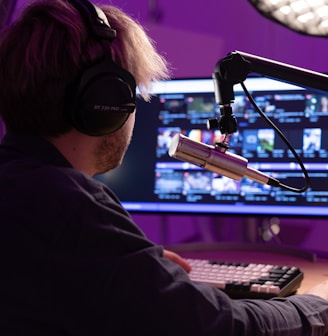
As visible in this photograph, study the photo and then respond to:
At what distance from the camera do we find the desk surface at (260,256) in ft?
4.40

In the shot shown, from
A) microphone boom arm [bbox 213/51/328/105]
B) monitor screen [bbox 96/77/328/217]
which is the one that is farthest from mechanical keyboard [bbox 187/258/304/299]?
microphone boom arm [bbox 213/51/328/105]

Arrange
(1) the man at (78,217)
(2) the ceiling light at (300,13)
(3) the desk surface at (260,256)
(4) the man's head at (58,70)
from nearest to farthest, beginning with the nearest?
(1) the man at (78,217) → (4) the man's head at (58,70) → (2) the ceiling light at (300,13) → (3) the desk surface at (260,256)

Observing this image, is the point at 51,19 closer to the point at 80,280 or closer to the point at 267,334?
the point at 80,280

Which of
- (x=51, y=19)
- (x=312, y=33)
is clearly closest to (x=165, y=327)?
(x=51, y=19)

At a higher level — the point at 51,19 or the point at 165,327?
the point at 51,19

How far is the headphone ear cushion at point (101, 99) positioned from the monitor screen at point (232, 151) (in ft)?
2.00

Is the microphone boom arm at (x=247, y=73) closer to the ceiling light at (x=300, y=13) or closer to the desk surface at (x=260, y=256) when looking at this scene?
the ceiling light at (x=300, y=13)

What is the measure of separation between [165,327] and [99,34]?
0.38m

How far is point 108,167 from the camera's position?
Answer: 35.6 inches

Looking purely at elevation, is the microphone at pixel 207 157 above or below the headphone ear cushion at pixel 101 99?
below

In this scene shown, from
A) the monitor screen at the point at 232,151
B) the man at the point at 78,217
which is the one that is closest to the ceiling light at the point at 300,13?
the monitor screen at the point at 232,151

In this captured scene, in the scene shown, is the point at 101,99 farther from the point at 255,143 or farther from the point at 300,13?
the point at 255,143

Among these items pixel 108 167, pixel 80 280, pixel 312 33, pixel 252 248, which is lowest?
pixel 252 248

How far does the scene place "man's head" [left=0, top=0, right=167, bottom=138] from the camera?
76 centimetres
